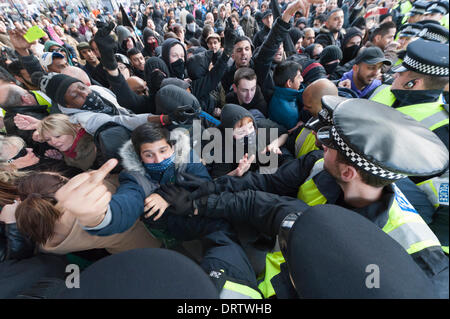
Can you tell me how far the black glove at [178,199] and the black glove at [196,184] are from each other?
9cm

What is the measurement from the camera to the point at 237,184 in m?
1.68

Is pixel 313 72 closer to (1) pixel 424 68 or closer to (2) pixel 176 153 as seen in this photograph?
(1) pixel 424 68

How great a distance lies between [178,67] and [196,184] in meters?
2.45

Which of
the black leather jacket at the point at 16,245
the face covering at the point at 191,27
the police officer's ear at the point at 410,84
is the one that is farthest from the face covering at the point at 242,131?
the face covering at the point at 191,27

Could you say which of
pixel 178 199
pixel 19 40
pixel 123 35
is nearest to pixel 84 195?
pixel 178 199

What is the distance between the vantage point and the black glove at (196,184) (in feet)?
5.29

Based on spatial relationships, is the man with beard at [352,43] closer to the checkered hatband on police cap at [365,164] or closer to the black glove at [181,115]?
the black glove at [181,115]

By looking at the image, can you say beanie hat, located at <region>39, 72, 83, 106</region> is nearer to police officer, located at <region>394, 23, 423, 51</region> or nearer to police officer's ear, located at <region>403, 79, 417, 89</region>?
police officer's ear, located at <region>403, 79, 417, 89</region>

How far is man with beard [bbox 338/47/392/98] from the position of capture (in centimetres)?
230

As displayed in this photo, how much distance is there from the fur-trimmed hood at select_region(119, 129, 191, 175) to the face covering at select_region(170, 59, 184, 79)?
198 cm

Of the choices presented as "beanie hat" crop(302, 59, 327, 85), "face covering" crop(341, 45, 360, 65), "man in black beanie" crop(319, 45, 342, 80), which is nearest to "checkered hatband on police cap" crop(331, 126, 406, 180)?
"beanie hat" crop(302, 59, 327, 85)

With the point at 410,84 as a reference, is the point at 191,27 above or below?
above
